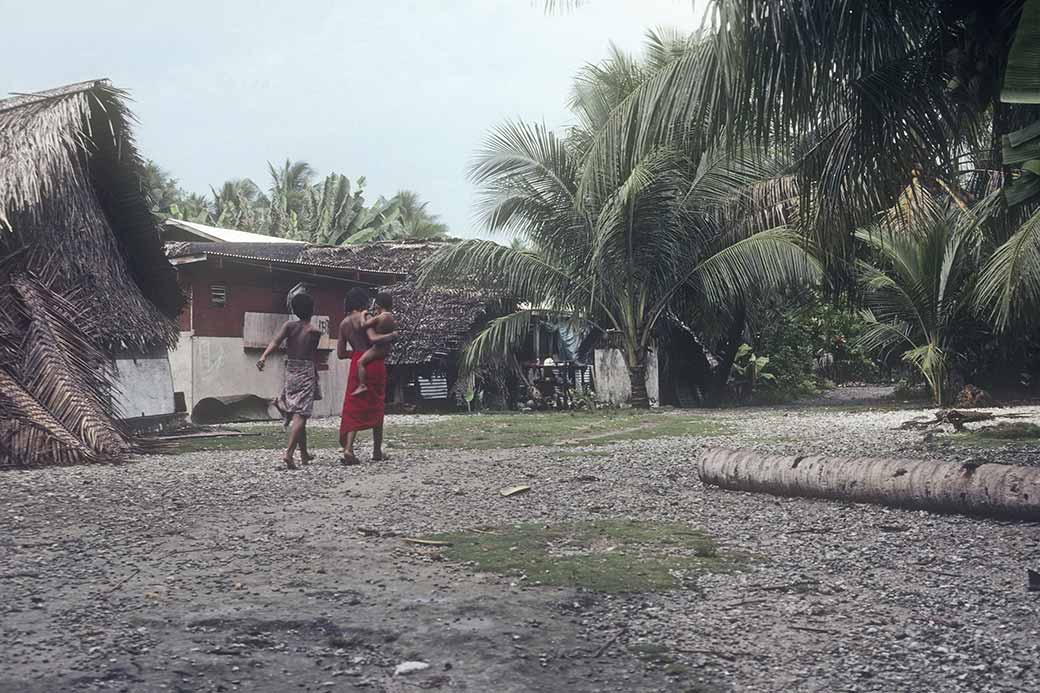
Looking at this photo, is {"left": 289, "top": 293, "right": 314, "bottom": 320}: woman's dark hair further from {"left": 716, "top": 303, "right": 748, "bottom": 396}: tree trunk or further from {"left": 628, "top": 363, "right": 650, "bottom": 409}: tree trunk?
{"left": 716, "top": 303, "right": 748, "bottom": 396}: tree trunk

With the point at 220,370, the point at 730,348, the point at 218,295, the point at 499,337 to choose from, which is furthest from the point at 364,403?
Result: the point at 730,348

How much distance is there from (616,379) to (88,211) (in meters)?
11.8

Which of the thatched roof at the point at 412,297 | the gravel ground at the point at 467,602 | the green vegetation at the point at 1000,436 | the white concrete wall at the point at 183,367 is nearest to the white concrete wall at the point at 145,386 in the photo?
the white concrete wall at the point at 183,367

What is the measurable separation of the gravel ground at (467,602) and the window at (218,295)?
38.0 ft

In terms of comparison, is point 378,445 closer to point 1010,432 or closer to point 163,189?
point 1010,432

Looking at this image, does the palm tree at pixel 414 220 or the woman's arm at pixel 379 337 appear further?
the palm tree at pixel 414 220

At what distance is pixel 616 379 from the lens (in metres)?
21.7

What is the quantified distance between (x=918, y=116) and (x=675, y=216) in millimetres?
10132

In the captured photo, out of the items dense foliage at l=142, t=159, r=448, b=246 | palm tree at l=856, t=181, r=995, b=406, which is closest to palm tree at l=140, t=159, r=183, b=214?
dense foliage at l=142, t=159, r=448, b=246

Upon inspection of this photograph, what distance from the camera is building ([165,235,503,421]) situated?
18469 mm

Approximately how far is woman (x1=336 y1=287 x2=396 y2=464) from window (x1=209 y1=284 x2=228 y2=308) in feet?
32.1

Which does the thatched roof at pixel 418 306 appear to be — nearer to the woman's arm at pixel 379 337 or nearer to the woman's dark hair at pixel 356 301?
the woman's dark hair at pixel 356 301

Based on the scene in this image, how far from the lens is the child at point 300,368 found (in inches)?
367

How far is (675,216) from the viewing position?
18.8 m
